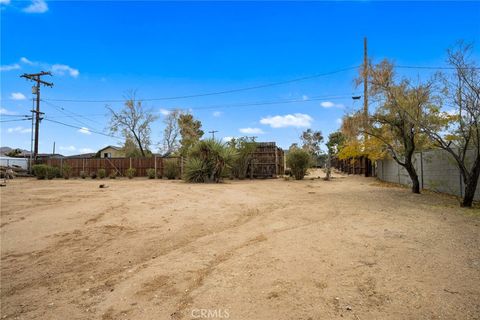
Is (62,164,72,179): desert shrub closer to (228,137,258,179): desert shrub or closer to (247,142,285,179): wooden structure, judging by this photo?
(228,137,258,179): desert shrub

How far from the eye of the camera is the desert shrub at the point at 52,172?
2069 centimetres

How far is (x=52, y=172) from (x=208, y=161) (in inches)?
514

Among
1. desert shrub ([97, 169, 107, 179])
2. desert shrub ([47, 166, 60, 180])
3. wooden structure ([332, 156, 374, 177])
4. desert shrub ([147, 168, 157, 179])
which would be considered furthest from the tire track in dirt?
desert shrub ([47, 166, 60, 180])

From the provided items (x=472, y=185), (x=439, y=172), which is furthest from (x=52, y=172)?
(x=472, y=185)

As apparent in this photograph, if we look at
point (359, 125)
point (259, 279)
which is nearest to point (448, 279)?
point (259, 279)

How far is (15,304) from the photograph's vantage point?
290cm

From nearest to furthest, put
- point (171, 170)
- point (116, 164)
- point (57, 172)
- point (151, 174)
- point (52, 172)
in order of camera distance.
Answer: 1. point (171, 170)
2. point (151, 174)
3. point (52, 172)
4. point (57, 172)
5. point (116, 164)

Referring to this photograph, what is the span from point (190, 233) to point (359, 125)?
344 inches

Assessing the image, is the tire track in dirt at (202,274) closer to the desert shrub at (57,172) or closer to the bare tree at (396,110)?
the bare tree at (396,110)

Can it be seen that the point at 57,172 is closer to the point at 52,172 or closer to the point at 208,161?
the point at 52,172

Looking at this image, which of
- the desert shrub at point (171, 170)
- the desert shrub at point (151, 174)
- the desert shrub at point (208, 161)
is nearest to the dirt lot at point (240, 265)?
the desert shrub at point (208, 161)

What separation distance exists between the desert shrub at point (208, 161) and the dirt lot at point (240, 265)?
8282 millimetres

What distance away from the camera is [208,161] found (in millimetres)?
15242

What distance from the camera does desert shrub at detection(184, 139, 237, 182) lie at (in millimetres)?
14883
